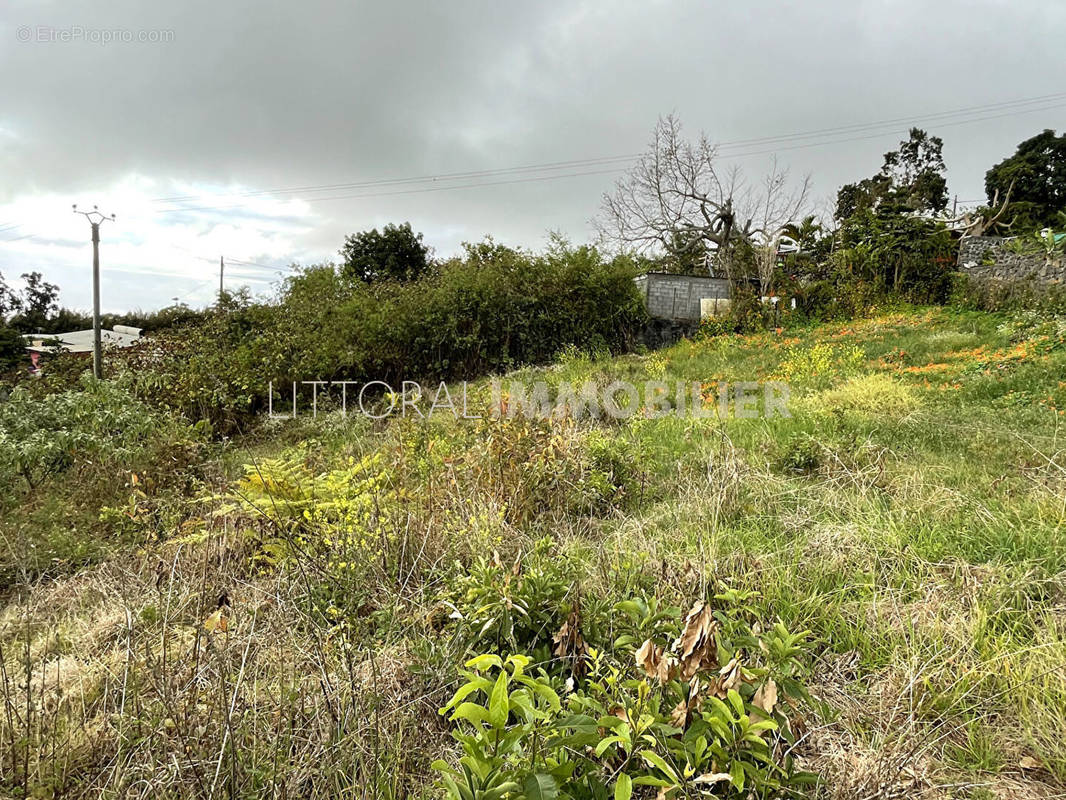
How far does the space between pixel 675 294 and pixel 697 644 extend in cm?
1202

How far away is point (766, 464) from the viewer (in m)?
3.43

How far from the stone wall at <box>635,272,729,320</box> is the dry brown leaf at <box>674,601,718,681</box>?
1144 cm

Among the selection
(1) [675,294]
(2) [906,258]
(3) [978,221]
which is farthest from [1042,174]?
(1) [675,294]

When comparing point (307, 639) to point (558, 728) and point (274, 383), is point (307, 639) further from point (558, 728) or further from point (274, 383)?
point (274, 383)

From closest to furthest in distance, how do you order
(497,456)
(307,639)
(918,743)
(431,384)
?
(918,743), (307,639), (497,456), (431,384)

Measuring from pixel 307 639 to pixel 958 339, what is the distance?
9.18 m

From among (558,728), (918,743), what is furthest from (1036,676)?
(558,728)

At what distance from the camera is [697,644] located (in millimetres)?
1329

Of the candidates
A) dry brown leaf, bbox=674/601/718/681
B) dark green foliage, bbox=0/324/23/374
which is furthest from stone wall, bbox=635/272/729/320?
dry brown leaf, bbox=674/601/718/681

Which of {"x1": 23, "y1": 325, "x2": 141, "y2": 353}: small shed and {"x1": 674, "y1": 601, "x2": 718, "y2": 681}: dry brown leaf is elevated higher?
{"x1": 23, "y1": 325, "x2": 141, "y2": 353}: small shed

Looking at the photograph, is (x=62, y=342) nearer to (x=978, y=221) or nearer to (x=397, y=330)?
(x=397, y=330)

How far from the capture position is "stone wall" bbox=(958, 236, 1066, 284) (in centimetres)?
919

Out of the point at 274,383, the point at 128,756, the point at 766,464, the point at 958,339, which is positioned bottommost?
the point at 128,756

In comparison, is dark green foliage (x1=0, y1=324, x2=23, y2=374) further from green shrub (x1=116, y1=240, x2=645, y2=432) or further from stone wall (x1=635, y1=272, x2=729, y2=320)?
stone wall (x1=635, y1=272, x2=729, y2=320)
